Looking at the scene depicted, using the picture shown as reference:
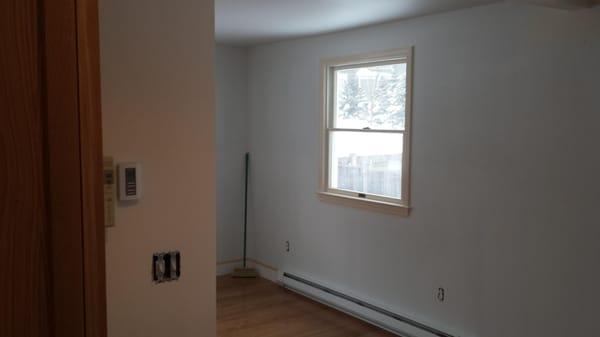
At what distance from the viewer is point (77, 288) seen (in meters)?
0.74

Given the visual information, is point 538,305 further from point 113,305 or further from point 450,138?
point 113,305

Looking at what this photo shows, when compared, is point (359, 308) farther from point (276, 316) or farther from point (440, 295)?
point (440, 295)

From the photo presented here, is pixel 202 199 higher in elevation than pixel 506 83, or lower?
lower

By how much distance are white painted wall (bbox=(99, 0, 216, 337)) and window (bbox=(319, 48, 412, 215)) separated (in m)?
2.39

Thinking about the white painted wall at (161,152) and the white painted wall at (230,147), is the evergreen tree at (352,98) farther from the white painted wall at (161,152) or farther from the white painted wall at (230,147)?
the white painted wall at (161,152)

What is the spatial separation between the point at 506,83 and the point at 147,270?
258 cm

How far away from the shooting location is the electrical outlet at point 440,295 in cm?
399

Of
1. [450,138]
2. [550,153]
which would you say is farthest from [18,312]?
[450,138]

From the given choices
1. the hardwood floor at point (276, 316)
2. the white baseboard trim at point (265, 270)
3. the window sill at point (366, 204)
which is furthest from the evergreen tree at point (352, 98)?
the white baseboard trim at point (265, 270)

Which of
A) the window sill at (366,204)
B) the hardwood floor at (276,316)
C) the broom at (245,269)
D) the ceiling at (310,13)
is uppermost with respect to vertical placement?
the ceiling at (310,13)

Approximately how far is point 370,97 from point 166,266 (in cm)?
293

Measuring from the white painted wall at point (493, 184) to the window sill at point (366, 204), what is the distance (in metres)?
0.06

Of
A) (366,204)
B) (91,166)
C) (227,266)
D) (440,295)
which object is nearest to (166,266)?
(91,166)

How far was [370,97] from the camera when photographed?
4602mm
